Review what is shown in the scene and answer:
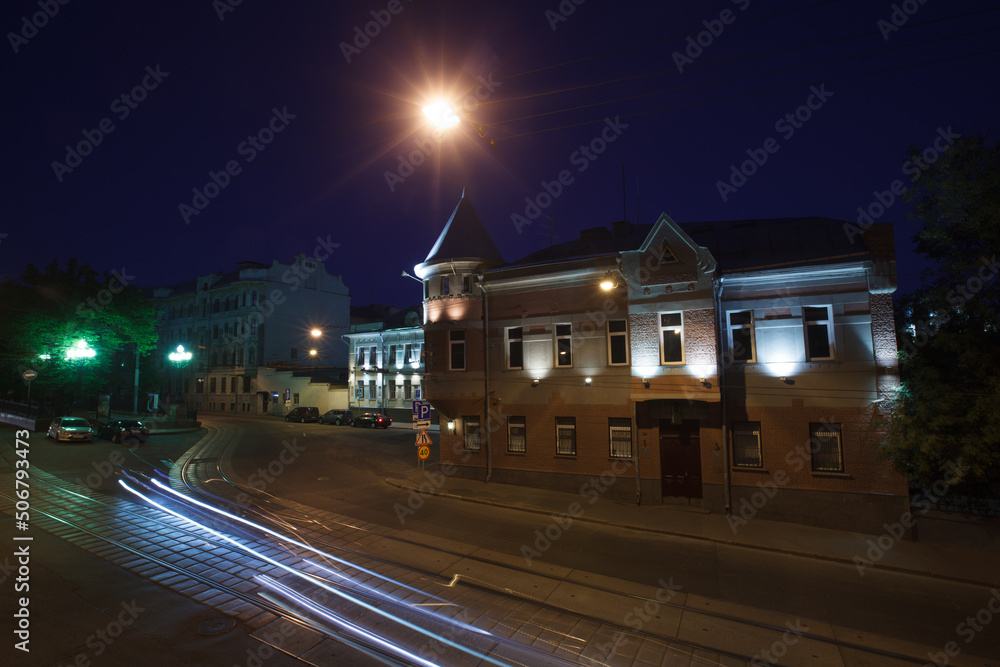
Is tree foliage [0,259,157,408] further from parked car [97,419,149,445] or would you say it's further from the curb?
the curb

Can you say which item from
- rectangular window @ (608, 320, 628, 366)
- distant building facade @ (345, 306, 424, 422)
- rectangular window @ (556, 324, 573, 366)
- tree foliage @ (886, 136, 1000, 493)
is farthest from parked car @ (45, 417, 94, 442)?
tree foliage @ (886, 136, 1000, 493)

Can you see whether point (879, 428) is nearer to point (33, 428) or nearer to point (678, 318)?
point (678, 318)

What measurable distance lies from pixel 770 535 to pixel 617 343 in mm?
7609

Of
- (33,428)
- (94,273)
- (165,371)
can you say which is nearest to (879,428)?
(33,428)

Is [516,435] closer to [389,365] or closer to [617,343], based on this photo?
[617,343]

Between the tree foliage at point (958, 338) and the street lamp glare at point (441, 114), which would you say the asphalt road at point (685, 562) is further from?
the street lamp glare at point (441, 114)

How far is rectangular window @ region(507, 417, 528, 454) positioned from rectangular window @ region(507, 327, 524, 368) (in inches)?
87.8

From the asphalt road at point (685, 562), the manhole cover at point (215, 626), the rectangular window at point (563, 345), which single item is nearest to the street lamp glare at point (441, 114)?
the rectangular window at point (563, 345)

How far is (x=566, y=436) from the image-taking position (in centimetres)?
1811

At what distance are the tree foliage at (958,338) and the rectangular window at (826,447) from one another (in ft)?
4.59

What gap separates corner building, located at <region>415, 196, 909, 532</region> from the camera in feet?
47.3

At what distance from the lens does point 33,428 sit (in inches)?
1304

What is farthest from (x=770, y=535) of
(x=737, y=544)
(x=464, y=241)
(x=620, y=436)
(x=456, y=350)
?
(x=464, y=241)

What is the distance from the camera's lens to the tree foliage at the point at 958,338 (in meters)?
11.4
